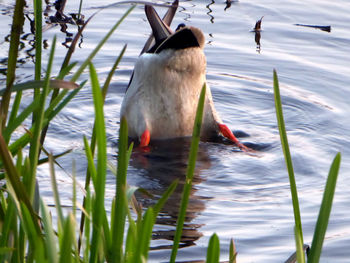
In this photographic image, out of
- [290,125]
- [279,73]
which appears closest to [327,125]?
[290,125]

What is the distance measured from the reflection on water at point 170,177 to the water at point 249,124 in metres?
0.01

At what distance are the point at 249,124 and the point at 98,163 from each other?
13.8 feet

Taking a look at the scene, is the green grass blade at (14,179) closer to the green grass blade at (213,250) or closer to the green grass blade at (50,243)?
the green grass blade at (50,243)

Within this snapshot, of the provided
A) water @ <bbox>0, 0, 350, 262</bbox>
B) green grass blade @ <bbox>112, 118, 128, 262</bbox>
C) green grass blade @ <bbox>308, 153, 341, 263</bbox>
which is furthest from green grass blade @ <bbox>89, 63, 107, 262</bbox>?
water @ <bbox>0, 0, 350, 262</bbox>

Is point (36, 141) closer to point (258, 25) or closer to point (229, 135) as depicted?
point (229, 135)

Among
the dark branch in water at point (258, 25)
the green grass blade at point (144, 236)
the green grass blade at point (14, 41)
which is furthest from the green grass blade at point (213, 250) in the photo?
the dark branch in water at point (258, 25)

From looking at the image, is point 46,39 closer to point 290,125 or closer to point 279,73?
point 279,73

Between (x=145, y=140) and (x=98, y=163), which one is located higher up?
(x=98, y=163)

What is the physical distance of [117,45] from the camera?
24.1 ft

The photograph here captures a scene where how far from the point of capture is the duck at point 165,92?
211 inches

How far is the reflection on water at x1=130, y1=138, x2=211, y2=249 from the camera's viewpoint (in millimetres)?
3637

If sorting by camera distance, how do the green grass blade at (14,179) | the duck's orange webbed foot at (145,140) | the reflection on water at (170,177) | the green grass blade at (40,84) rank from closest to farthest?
the green grass blade at (14,179) → the green grass blade at (40,84) → the reflection on water at (170,177) → the duck's orange webbed foot at (145,140)

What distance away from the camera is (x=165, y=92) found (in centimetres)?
552

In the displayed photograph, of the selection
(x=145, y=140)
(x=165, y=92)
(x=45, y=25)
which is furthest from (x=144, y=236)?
(x=45, y=25)
